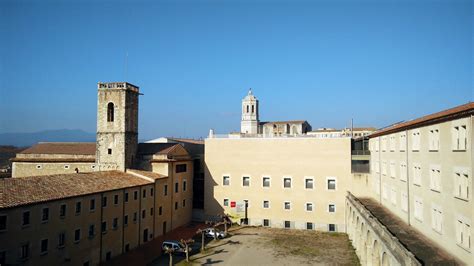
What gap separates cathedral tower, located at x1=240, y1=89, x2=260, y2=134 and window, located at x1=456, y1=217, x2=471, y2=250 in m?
84.4

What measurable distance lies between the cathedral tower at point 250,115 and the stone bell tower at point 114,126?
62795 millimetres

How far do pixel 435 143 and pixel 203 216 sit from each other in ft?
109

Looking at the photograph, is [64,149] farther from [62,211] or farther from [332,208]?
[332,208]

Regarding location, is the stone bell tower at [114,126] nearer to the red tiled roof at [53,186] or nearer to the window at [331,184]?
the red tiled roof at [53,186]

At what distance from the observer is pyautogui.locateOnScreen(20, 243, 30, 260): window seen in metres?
22.2

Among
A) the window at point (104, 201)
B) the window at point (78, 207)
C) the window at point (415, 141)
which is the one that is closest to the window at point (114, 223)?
the window at point (104, 201)

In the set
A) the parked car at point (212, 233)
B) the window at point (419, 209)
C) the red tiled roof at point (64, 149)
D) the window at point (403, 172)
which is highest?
the red tiled roof at point (64, 149)

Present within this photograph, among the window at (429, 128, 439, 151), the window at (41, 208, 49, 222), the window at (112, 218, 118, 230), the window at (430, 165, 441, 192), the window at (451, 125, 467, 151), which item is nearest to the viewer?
the window at (451, 125, 467, 151)

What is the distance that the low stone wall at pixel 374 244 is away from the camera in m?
17.0

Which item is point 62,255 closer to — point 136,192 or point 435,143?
point 136,192

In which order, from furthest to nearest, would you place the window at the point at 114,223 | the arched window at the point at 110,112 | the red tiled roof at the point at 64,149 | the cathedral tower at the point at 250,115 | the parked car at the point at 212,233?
the cathedral tower at the point at 250,115 < the red tiled roof at the point at 64,149 < the arched window at the point at 110,112 < the parked car at the point at 212,233 < the window at the point at 114,223

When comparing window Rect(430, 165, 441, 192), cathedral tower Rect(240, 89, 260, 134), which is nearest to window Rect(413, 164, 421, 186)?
window Rect(430, 165, 441, 192)

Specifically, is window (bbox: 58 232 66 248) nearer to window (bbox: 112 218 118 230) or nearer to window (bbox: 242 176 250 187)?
window (bbox: 112 218 118 230)

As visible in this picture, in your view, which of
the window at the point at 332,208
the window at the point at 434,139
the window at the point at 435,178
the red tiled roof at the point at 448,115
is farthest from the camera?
the window at the point at 332,208
